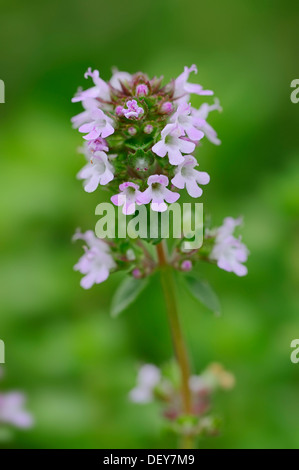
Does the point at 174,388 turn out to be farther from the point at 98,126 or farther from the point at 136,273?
the point at 98,126

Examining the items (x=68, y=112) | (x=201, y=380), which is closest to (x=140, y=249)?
(x=201, y=380)

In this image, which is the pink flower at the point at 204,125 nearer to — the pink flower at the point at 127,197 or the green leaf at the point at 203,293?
the pink flower at the point at 127,197

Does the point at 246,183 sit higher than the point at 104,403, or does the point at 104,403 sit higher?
the point at 246,183

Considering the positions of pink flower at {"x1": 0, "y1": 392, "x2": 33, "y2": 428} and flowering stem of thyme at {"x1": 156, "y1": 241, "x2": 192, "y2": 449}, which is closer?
flowering stem of thyme at {"x1": 156, "y1": 241, "x2": 192, "y2": 449}

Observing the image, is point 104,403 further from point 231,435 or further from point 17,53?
point 17,53

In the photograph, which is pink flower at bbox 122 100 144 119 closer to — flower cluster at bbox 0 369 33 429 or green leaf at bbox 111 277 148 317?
green leaf at bbox 111 277 148 317

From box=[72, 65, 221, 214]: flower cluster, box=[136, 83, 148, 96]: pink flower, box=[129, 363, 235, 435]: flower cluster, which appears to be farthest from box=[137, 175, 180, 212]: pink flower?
box=[129, 363, 235, 435]: flower cluster

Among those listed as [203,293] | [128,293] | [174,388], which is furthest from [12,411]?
[203,293]
